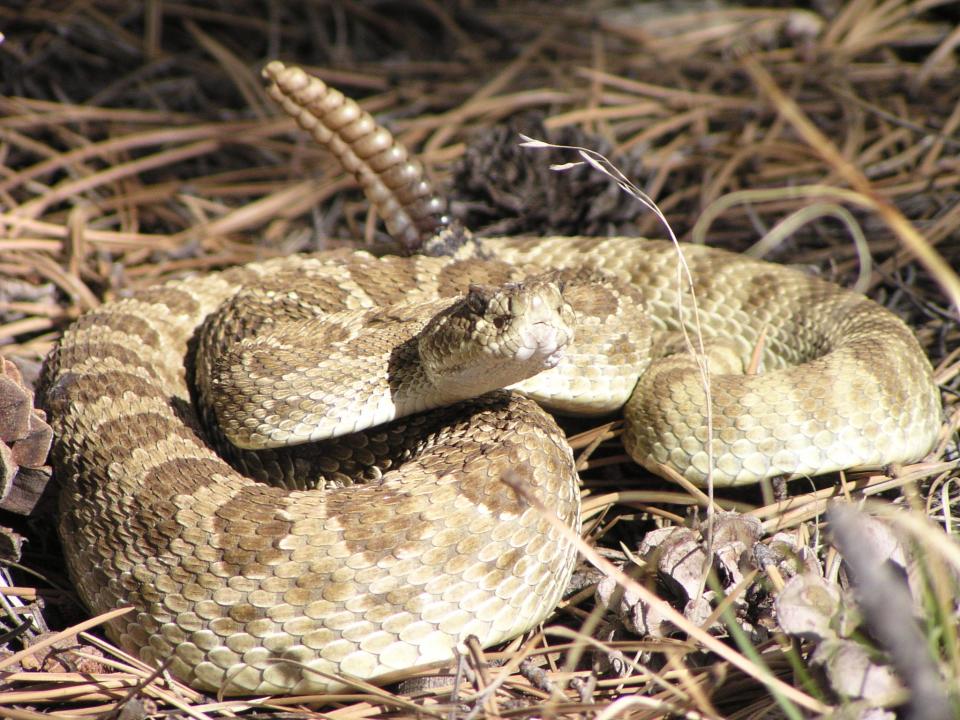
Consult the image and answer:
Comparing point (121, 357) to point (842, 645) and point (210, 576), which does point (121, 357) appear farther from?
point (842, 645)

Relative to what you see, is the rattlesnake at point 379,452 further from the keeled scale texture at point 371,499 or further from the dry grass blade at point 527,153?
the dry grass blade at point 527,153

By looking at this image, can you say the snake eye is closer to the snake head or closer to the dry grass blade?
the snake head

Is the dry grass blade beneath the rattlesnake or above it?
above

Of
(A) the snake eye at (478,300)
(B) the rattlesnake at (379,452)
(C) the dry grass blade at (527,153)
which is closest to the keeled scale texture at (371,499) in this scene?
(B) the rattlesnake at (379,452)

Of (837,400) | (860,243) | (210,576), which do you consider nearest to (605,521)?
(837,400)

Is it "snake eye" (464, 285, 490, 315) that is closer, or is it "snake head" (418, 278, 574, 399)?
"snake head" (418, 278, 574, 399)

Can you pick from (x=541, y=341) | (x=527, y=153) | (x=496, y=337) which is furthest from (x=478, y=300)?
(x=527, y=153)

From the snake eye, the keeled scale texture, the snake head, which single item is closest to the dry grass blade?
the keeled scale texture
